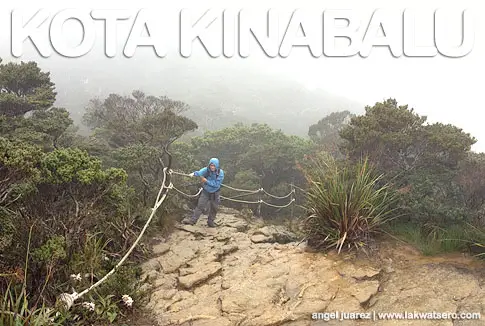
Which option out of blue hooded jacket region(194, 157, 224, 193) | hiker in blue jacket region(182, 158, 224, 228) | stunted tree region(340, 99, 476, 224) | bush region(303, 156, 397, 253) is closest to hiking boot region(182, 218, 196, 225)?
hiker in blue jacket region(182, 158, 224, 228)

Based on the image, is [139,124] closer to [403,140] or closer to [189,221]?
[189,221]

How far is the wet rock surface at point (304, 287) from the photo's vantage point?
3.88 meters

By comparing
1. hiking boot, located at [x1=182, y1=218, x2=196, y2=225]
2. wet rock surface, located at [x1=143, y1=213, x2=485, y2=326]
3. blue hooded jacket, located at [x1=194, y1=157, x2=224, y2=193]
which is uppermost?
blue hooded jacket, located at [x1=194, y1=157, x2=224, y2=193]

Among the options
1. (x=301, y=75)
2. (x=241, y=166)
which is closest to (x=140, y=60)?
(x=301, y=75)

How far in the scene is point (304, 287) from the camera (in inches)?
178

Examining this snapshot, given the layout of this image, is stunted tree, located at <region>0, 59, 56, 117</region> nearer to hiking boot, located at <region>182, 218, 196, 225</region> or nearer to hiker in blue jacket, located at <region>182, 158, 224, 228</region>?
hiker in blue jacket, located at <region>182, 158, 224, 228</region>

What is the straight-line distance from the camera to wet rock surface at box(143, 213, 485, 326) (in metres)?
3.88

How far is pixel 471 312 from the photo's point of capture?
3635 millimetres

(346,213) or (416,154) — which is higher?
(416,154)

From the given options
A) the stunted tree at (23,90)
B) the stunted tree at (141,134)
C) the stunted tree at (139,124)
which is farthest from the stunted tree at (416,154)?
the stunted tree at (23,90)

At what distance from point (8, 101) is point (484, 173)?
31.7 feet

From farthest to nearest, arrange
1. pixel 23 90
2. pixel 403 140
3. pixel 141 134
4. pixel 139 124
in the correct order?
1. pixel 139 124
2. pixel 141 134
3. pixel 23 90
4. pixel 403 140

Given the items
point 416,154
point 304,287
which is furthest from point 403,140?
point 304,287

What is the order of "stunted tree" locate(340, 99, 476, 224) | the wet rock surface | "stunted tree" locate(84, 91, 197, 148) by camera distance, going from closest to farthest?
the wet rock surface, "stunted tree" locate(340, 99, 476, 224), "stunted tree" locate(84, 91, 197, 148)
